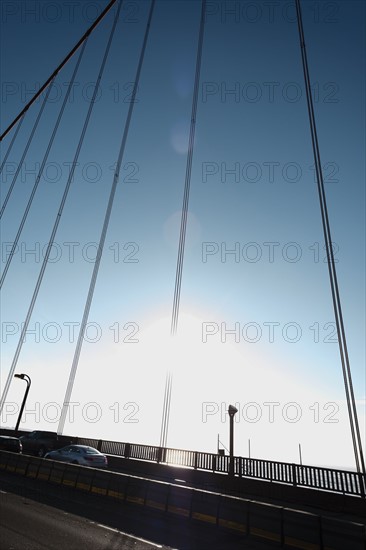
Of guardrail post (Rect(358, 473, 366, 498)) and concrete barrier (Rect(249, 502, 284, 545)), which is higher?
guardrail post (Rect(358, 473, 366, 498))

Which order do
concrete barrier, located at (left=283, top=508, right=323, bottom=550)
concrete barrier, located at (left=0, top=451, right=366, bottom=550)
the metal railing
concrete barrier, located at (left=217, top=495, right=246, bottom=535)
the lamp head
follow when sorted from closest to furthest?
concrete barrier, located at (left=0, top=451, right=366, bottom=550)
concrete barrier, located at (left=283, top=508, right=323, bottom=550)
concrete barrier, located at (left=217, top=495, right=246, bottom=535)
the metal railing
the lamp head

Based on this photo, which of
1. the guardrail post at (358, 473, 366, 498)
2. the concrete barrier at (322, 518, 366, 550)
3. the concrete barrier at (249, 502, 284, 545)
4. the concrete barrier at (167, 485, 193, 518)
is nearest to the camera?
the concrete barrier at (322, 518, 366, 550)

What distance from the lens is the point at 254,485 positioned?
15195 millimetres

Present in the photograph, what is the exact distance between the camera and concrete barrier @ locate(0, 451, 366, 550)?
721 cm

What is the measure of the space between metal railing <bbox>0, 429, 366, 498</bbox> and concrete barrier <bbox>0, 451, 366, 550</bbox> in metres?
5.31

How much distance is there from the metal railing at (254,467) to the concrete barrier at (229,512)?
5.31 meters

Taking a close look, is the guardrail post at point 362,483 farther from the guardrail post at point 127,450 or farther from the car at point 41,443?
the car at point 41,443

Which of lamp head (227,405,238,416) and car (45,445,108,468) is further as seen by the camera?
lamp head (227,405,238,416)

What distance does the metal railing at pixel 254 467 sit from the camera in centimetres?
1332

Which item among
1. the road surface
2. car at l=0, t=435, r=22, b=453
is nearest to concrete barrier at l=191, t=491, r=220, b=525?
the road surface

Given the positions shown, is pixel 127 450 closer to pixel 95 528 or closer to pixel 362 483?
pixel 362 483

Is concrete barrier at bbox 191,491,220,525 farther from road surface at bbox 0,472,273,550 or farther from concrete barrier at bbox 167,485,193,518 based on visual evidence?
road surface at bbox 0,472,273,550

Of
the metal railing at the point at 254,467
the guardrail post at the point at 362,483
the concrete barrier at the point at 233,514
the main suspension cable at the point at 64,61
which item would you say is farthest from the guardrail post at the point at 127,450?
the main suspension cable at the point at 64,61

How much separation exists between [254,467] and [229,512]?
8.46 m
